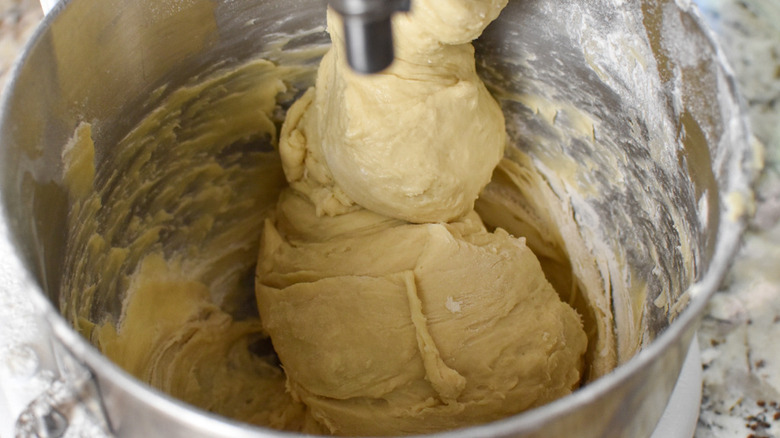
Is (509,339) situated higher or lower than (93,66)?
lower

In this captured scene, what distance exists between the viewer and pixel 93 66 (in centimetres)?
98

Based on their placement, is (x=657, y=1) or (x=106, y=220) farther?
(x=106, y=220)

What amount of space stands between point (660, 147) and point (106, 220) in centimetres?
85

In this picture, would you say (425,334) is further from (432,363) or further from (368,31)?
(368,31)

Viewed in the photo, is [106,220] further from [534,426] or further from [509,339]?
[534,426]

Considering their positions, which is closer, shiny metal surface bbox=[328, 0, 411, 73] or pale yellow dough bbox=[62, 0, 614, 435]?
shiny metal surface bbox=[328, 0, 411, 73]

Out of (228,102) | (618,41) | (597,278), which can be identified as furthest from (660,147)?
(228,102)

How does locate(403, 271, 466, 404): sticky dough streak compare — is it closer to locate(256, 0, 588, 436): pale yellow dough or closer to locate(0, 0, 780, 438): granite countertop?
locate(256, 0, 588, 436): pale yellow dough

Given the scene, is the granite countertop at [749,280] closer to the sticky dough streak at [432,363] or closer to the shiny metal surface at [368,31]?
the sticky dough streak at [432,363]

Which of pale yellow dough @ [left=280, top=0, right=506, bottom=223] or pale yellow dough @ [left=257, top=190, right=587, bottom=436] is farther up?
pale yellow dough @ [left=280, top=0, right=506, bottom=223]

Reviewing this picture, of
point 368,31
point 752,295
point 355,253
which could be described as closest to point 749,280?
point 752,295

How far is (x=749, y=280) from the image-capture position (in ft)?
3.97

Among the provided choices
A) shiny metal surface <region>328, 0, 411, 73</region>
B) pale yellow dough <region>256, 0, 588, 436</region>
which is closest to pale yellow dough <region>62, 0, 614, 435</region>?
pale yellow dough <region>256, 0, 588, 436</region>

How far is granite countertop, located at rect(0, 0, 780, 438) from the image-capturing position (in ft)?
3.64
